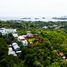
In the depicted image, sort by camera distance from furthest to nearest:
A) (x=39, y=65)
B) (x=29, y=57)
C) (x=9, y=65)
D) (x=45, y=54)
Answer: (x=45, y=54)
(x=29, y=57)
(x=39, y=65)
(x=9, y=65)

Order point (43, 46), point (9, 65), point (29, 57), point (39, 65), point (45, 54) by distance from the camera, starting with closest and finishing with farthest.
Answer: point (9, 65) < point (39, 65) < point (29, 57) < point (45, 54) < point (43, 46)

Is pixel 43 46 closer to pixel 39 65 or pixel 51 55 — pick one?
pixel 51 55

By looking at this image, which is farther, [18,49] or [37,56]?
[18,49]

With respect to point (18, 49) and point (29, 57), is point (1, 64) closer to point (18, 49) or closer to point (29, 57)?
point (29, 57)

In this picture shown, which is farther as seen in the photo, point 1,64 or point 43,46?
point 43,46

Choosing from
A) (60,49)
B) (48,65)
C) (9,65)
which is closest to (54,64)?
(48,65)

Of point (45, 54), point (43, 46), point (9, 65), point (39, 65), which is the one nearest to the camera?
point (9, 65)

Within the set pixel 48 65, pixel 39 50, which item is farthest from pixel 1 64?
pixel 39 50

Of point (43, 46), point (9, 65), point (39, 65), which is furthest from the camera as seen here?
point (43, 46)

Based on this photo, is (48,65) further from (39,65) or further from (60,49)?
(60,49)
